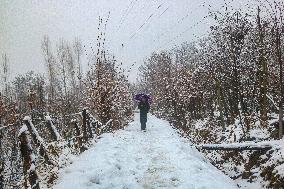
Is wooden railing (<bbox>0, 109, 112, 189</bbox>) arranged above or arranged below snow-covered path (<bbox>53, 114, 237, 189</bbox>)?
above

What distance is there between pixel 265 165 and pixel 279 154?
451 millimetres

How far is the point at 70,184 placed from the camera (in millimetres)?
6672

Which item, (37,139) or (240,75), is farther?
(240,75)

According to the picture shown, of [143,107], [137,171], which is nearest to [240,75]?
[143,107]

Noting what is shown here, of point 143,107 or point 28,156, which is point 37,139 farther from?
point 143,107

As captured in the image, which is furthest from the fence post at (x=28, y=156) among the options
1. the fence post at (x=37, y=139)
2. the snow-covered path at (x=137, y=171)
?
the fence post at (x=37, y=139)

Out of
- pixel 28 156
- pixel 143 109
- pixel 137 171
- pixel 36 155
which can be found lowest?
pixel 137 171

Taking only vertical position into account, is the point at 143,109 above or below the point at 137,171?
above

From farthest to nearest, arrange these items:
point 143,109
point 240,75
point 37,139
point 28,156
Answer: point 240,75
point 143,109
point 37,139
point 28,156

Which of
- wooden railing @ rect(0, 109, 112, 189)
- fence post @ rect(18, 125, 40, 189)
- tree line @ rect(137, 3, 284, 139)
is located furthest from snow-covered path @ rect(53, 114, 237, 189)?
tree line @ rect(137, 3, 284, 139)

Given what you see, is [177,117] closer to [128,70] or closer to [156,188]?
[128,70]

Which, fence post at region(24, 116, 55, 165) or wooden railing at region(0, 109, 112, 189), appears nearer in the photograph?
wooden railing at region(0, 109, 112, 189)

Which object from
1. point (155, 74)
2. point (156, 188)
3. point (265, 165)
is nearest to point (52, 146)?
point (156, 188)

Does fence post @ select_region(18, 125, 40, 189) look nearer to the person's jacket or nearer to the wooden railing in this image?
the wooden railing
